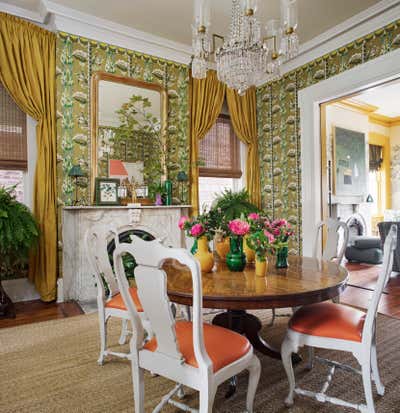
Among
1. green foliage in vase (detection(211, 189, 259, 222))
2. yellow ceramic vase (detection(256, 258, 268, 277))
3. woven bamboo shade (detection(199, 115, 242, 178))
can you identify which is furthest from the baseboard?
yellow ceramic vase (detection(256, 258, 268, 277))

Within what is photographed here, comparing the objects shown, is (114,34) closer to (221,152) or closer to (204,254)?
(221,152)

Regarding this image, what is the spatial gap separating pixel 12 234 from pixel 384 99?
6.96 m

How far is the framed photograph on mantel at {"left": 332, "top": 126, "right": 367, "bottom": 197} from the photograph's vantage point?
246 inches

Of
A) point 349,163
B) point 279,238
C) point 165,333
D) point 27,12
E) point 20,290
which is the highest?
point 27,12

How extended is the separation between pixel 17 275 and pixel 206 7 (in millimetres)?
3348

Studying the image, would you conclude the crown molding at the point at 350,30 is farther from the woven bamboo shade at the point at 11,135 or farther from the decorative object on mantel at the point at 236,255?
the woven bamboo shade at the point at 11,135

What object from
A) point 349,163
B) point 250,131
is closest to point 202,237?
point 250,131

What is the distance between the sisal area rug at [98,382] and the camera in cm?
171

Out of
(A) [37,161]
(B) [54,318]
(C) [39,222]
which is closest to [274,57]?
(A) [37,161]

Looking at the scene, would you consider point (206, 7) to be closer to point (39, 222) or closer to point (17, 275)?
point (39, 222)

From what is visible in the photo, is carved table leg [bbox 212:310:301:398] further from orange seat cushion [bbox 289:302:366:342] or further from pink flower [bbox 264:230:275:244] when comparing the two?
pink flower [bbox 264:230:275:244]

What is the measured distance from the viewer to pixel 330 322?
5.55 feet

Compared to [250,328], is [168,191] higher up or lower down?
higher up

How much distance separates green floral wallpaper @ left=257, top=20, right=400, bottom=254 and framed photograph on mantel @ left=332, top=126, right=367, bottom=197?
6.39ft
